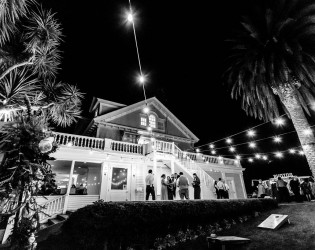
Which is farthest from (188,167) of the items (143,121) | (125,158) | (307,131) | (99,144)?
(307,131)

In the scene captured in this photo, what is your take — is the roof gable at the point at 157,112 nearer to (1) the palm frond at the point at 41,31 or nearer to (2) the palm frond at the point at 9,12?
(1) the palm frond at the point at 41,31

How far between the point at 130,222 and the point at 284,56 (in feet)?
37.1

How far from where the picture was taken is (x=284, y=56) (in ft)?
34.3

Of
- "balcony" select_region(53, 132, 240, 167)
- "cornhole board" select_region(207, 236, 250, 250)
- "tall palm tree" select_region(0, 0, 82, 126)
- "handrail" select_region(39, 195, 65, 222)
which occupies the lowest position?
"cornhole board" select_region(207, 236, 250, 250)

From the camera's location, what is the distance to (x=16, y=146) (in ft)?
9.09

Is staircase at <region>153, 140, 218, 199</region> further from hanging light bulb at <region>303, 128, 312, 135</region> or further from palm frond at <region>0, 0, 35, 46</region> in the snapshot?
palm frond at <region>0, 0, 35, 46</region>

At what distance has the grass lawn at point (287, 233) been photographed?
19.4ft

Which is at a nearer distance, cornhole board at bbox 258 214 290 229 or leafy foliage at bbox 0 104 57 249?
leafy foliage at bbox 0 104 57 249

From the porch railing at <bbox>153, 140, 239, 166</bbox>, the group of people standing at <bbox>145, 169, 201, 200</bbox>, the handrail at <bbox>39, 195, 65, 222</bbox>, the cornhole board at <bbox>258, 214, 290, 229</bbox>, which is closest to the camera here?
the cornhole board at <bbox>258, 214, 290, 229</bbox>

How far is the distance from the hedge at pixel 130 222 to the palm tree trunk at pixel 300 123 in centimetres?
Answer: 596

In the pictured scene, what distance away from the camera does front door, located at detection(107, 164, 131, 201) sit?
13.5 metres

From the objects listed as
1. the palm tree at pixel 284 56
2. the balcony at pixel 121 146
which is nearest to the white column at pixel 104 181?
the balcony at pixel 121 146

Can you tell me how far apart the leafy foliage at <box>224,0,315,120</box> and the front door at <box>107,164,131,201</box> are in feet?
33.8

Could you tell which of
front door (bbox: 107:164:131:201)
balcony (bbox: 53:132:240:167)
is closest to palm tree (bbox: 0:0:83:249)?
balcony (bbox: 53:132:240:167)
